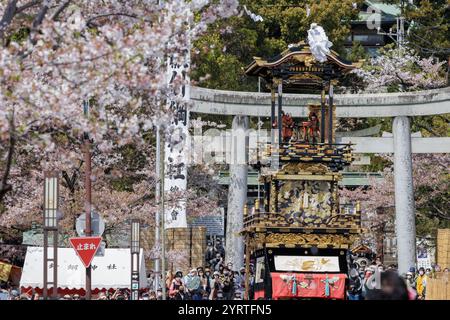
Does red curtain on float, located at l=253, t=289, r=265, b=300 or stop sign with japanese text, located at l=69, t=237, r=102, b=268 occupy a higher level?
stop sign with japanese text, located at l=69, t=237, r=102, b=268

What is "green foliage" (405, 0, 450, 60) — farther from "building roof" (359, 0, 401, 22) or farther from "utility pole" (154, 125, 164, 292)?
"building roof" (359, 0, 401, 22)

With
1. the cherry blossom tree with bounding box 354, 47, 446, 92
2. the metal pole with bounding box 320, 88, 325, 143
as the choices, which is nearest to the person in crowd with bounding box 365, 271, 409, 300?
the metal pole with bounding box 320, 88, 325, 143

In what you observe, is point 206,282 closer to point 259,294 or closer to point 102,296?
point 259,294

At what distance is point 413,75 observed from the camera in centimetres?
4309

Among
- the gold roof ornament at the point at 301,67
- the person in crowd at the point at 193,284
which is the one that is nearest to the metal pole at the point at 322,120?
the gold roof ornament at the point at 301,67

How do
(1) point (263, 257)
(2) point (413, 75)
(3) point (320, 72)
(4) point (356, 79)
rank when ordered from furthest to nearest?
(4) point (356, 79), (2) point (413, 75), (3) point (320, 72), (1) point (263, 257)

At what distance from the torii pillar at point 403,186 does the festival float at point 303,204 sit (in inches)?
230

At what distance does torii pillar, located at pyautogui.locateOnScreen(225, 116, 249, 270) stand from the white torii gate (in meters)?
0.59

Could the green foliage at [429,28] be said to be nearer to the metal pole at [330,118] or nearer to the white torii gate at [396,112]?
the white torii gate at [396,112]

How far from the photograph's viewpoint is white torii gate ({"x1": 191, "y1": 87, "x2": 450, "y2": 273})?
36.3 m
